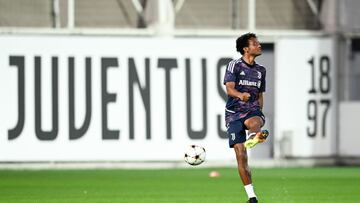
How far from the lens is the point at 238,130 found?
16609 millimetres

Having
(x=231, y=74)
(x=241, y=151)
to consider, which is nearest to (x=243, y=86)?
(x=231, y=74)

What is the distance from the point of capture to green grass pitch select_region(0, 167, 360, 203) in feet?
63.5

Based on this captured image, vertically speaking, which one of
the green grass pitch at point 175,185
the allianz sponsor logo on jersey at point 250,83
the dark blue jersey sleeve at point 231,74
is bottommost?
the green grass pitch at point 175,185

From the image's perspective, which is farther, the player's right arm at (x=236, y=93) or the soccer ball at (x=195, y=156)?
the soccer ball at (x=195, y=156)

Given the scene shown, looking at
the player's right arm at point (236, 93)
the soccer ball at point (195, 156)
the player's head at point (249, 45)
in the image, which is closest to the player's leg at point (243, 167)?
the player's right arm at point (236, 93)

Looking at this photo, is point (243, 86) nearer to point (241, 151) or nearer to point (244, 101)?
point (244, 101)

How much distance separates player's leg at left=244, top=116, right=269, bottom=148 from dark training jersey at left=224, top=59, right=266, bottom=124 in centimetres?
14

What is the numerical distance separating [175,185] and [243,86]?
7.12m

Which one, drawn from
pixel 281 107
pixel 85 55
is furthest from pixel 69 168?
pixel 281 107

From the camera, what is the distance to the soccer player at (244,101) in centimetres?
1647

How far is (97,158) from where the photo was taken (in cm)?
3181

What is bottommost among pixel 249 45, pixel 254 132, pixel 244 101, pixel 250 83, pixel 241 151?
pixel 241 151

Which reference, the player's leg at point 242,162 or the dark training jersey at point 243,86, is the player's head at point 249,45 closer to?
the dark training jersey at point 243,86

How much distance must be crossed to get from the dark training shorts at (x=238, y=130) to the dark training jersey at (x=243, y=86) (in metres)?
0.05
